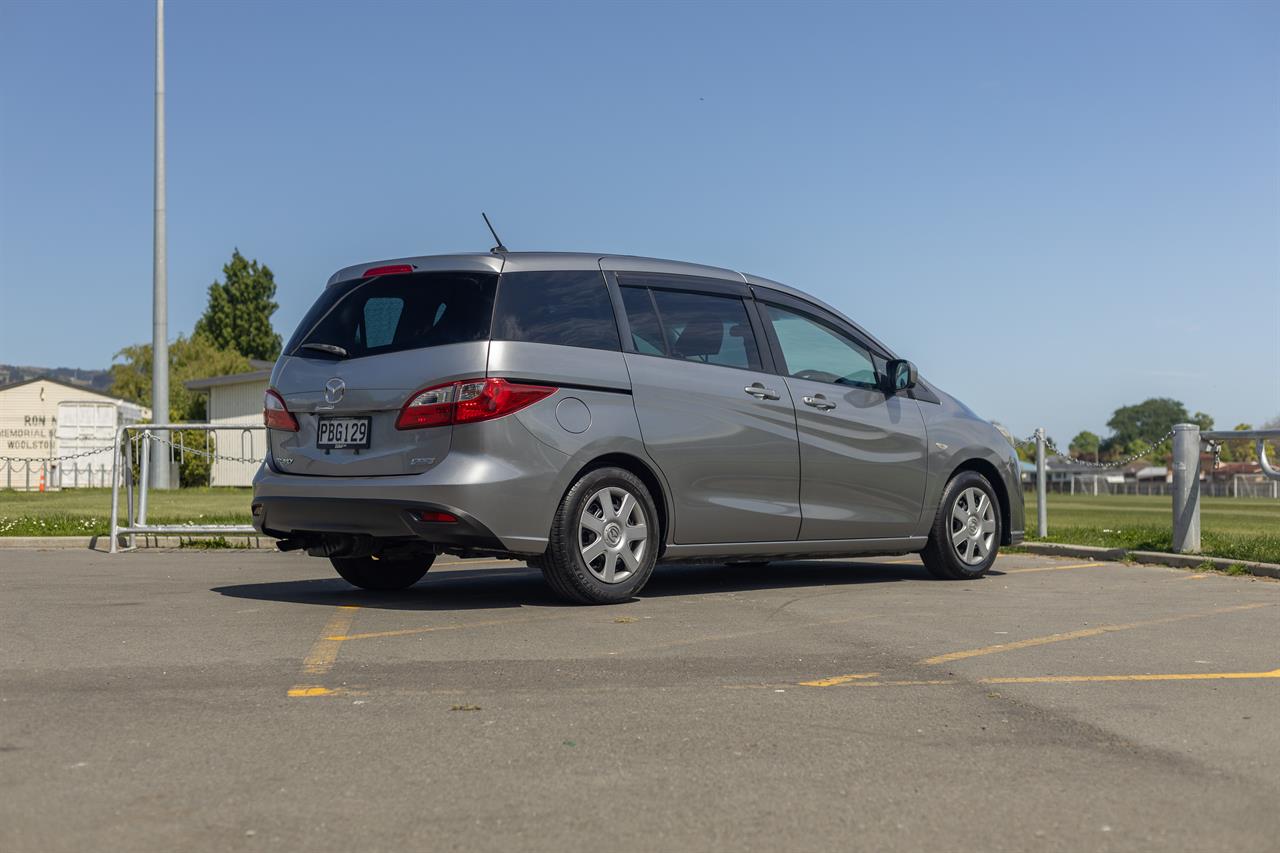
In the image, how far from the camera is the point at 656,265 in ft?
29.7

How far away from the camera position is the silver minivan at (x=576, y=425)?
307 inches

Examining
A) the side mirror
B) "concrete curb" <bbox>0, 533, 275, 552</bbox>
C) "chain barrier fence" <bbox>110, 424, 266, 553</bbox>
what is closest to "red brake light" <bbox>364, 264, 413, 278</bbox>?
the side mirror

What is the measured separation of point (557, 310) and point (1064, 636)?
3.21 meters

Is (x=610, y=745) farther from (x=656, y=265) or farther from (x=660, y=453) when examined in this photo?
(x=656, y=265)

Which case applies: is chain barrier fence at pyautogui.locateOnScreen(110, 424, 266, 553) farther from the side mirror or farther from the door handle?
the side mirror

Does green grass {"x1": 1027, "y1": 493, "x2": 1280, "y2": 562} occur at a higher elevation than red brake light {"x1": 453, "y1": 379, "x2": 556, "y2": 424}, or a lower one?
lower

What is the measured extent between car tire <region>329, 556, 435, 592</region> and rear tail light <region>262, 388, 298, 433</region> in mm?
1071

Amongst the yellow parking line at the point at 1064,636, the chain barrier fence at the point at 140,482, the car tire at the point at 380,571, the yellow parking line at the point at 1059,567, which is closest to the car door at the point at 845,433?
the yellow parking line at the point at 1059,567

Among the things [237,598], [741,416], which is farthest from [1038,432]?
[237,598]

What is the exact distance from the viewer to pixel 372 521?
792 centimetres

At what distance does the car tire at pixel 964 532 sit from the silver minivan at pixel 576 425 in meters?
0.43

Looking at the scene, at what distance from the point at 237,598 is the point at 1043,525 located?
8.93 m

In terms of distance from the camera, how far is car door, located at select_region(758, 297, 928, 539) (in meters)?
9.47

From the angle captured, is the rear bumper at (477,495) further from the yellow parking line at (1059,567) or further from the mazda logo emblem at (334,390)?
the yellow parking line at (1059,567)
